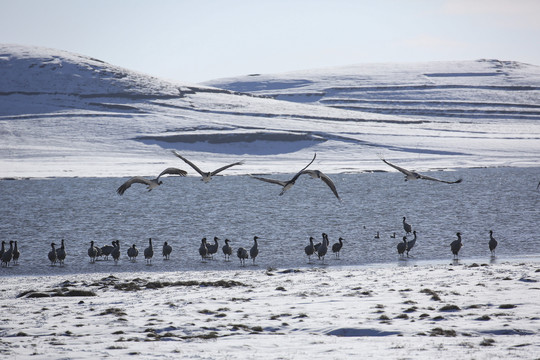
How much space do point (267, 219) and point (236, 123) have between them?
6504cm

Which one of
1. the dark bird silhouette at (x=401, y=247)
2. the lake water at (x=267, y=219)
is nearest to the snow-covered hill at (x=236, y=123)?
the lake water at (x=267, y=219)

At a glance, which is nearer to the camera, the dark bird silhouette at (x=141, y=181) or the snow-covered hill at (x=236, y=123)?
the dark bird silhouette at (x=141, y=181)

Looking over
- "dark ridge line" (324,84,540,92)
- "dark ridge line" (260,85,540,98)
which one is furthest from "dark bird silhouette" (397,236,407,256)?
"dark ridge line" (324,84,540,92)

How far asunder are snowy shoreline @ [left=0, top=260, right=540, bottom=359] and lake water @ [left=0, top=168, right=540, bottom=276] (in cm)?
736

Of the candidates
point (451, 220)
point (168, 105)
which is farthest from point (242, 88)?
point (451, 220)

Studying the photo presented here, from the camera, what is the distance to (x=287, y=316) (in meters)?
17.1

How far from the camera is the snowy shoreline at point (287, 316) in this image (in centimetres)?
1380

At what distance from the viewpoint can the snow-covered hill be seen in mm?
90625

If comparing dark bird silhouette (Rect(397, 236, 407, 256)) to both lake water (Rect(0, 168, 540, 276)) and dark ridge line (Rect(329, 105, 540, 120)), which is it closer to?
lake water (Rect(0, 168, 540, 276))

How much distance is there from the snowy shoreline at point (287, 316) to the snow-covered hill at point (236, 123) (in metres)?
57.7

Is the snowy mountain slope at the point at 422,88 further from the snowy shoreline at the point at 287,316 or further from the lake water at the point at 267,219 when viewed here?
the snowy shoreline at the point at 287,316

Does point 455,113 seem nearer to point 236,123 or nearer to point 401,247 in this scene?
point 236,123

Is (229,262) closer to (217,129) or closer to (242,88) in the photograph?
(217,129)

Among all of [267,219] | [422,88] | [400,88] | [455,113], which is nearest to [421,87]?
[422,88]
